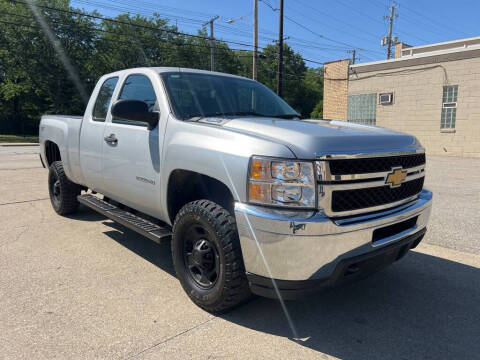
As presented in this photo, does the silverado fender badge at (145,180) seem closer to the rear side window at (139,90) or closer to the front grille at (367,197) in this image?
the rear side window at (139,90)

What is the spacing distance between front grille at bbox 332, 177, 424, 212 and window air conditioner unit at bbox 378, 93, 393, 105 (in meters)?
17.6

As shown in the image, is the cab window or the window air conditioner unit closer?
the cab window

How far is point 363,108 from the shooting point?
66.6ft

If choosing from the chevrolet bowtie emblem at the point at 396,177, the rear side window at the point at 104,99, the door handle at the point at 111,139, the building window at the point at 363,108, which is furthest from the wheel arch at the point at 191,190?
the building window at the point at 363,108

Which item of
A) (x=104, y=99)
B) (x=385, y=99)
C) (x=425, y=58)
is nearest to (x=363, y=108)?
(x=385, y=99)

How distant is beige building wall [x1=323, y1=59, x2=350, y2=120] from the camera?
20847 millimetres

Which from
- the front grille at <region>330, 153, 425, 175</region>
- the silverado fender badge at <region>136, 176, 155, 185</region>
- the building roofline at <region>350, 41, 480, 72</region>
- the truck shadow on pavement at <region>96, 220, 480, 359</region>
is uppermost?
the building roofline at <region>350, 41, 480, 72</region>

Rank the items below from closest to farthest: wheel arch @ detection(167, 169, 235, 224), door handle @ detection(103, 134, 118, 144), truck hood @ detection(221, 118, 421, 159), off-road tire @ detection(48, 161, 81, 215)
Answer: truck hood @ detection(221, 118, 421, 159) → wheel arch @ detection(167, 169, 235, 224) → door handle @ detection(103, 134, 118, 144) → off-road tire @ detection(48, 161, 81, 215)

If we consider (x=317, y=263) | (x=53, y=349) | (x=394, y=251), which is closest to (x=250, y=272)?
(x=317, y=263)

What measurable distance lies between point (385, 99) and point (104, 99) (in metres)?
17.6

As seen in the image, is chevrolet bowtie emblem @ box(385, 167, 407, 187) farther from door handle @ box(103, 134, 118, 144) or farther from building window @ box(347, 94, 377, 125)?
building window @ box(347, 94, 377, 125)

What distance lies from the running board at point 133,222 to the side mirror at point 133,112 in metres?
0.94

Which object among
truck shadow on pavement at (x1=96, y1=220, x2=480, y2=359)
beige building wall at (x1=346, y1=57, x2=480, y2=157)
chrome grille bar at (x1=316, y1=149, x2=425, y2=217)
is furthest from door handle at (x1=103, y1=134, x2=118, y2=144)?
beige building wall at (x1=346, y1=57, x2=480, y2=157)

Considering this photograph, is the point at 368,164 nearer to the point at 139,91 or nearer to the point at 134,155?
the point at 134,155
